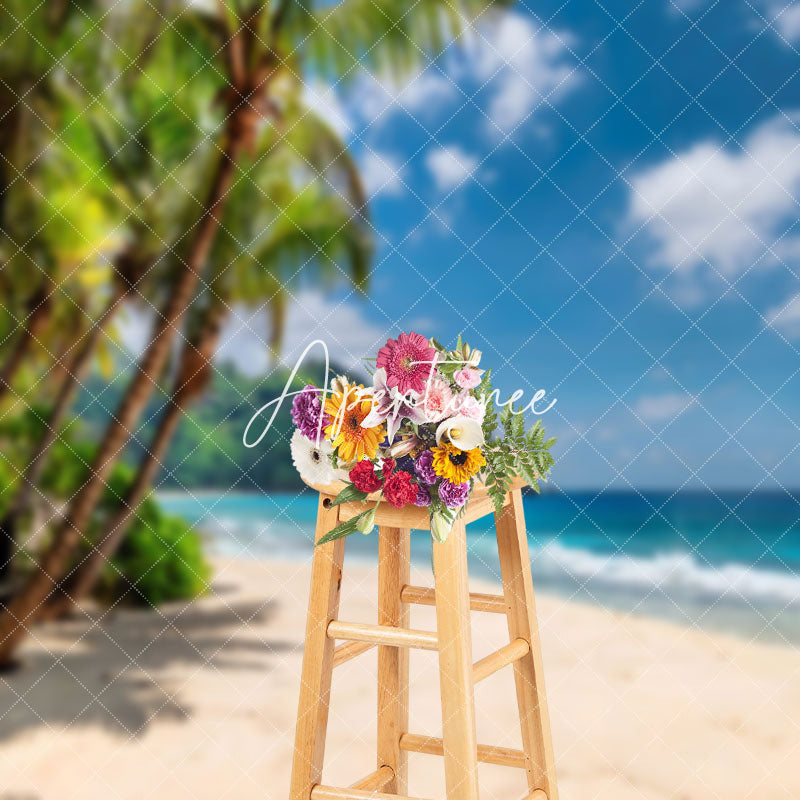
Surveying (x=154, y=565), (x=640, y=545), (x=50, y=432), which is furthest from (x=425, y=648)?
(x=640, y=545)

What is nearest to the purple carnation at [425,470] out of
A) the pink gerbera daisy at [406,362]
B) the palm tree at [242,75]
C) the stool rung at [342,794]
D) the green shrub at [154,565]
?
the pink gerbera daisy at [406,362]

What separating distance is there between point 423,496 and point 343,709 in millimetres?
2010

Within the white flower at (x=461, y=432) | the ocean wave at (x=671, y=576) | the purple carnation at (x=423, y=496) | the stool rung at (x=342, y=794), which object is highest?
the ocean wave at (x=671, y=576)

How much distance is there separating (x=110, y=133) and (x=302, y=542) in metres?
4.27

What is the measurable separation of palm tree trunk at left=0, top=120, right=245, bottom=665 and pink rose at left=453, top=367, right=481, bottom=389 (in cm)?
274

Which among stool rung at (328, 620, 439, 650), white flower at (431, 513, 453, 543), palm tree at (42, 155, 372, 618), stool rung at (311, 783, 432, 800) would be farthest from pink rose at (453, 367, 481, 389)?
palm tree at (42, 155, 372, 618)

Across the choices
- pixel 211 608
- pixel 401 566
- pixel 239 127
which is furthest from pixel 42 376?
pixel 401 566

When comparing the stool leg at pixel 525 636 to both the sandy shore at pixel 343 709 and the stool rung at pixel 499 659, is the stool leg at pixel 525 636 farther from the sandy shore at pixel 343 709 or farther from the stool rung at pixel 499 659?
the sandy shore at pixel 343 709

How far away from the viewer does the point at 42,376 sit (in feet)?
17.7

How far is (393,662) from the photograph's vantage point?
177cm

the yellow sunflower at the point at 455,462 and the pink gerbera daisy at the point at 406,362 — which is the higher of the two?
the pink gerbera daisy at the point at 406,362

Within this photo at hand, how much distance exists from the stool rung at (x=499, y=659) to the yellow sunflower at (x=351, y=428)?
0.38 metres

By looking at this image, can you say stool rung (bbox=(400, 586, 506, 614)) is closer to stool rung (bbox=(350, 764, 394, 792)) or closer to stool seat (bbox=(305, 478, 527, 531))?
stool seat (bbox=(305, 478, 527, 531))

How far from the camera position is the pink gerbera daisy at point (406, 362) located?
1.43 metres
